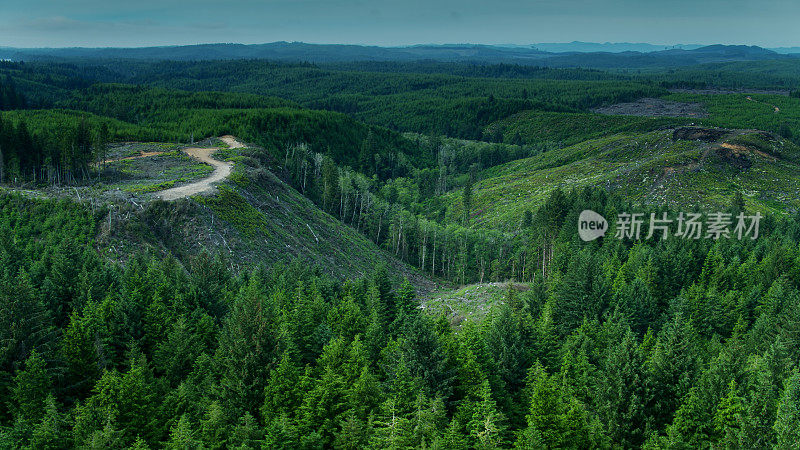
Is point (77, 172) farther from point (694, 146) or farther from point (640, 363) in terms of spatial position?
point (694, 146)

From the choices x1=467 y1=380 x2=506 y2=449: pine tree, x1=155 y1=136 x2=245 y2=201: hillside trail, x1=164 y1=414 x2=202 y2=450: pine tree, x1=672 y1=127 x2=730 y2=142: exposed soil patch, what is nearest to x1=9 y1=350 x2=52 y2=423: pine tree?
x1=164 y1=414 x2=202 y2=450: pine tree

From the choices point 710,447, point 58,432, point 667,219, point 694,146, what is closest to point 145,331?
point 58,432

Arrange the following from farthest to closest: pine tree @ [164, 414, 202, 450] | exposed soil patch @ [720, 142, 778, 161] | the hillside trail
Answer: exposed soil patch @ [720, 142, 778, 161], the hillside trail, pine tree @ [164, 414, 202, 450]

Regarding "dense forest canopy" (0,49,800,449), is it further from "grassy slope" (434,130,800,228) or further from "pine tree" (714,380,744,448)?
"grassy slope" (434,130,800,228)

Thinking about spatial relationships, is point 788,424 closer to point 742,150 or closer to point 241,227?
point 241,227

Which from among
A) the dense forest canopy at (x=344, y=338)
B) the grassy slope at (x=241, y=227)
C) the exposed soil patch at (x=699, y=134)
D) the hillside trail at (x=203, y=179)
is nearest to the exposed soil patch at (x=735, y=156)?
the exposed soil patch at (x=699, y=134)

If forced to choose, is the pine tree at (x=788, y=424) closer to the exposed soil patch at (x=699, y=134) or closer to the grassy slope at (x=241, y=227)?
the grassy slope at (x=241, y=227)
